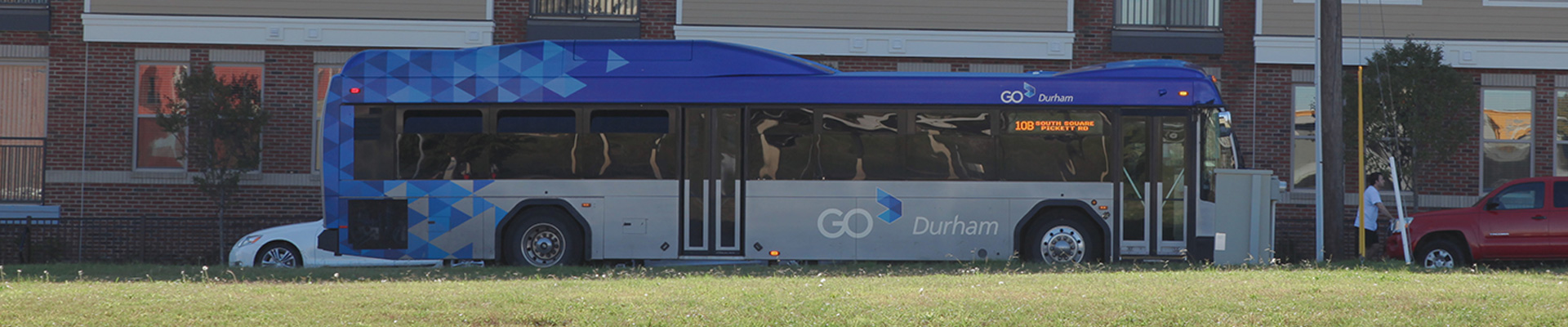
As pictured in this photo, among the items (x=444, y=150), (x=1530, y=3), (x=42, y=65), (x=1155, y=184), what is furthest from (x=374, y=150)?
(x=1530, y=3)

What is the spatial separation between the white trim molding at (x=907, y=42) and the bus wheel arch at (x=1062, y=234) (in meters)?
6.56

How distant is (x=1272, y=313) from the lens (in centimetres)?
774

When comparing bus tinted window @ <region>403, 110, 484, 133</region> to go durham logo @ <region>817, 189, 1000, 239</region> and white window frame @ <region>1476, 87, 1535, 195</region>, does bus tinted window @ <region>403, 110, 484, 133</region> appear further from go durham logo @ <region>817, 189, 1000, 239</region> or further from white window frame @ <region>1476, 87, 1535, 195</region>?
white window frame @ <region>1476, 87, 1535, 195</region>

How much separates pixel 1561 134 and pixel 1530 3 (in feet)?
6.60

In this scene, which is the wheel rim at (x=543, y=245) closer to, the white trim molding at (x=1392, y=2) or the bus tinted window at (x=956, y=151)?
the bus tinted window at (x=956, y=151)

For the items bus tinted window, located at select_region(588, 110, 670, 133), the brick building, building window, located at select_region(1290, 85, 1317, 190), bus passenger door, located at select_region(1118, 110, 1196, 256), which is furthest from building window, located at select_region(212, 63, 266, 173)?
building window, located at select_region(1290, 85, 1317, 190)

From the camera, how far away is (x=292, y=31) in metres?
→ 18.7

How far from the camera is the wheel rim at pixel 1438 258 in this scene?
1434 cm

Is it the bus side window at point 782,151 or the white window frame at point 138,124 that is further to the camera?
the white window frame at point 138,124

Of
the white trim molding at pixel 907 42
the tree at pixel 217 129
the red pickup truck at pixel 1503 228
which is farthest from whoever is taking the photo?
the white trim molding at pixel 907 42

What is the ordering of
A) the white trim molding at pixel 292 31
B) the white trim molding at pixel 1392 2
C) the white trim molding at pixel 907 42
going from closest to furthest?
the white trim molding at pixel 292 31 → the white trim molding at pixel 1392 2 → the white trim molding at pixel 907 42

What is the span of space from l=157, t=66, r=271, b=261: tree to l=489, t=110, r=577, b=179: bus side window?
22.6 ft

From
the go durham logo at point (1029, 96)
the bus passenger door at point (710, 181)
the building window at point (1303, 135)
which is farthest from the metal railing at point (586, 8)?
the building window at point (1303, 135)

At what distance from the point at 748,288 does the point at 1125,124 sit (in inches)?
200
